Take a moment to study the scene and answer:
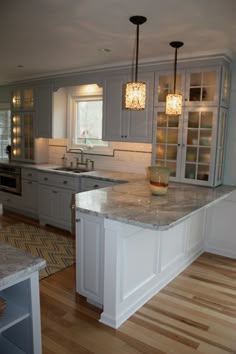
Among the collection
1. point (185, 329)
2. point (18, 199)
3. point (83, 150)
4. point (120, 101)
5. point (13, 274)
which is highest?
point (120, 101)

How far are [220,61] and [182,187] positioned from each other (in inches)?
56.7

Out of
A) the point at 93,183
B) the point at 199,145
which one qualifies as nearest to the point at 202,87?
the point at 199,145

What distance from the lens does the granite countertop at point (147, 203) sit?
2.11 m

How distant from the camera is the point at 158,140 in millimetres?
3781

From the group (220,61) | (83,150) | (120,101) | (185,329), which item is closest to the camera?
A: (185,329)

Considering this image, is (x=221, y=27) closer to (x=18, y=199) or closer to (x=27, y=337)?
(x=27, y=337)

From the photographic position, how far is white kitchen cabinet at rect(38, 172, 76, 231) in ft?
14.1

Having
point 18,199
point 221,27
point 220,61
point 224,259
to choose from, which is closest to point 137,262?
point 224,259

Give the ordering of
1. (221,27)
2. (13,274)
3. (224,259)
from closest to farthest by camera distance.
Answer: (13,274) → (221,27) → (224,259)

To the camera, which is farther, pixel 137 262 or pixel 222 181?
pixel 222 181

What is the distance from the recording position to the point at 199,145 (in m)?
3.49

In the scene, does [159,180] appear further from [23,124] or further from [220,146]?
[23,124]

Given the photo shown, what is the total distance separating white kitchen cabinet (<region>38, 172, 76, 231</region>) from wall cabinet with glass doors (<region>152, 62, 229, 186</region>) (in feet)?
4.62

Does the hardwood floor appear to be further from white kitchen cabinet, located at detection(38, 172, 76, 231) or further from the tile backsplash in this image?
the tile backsplash
